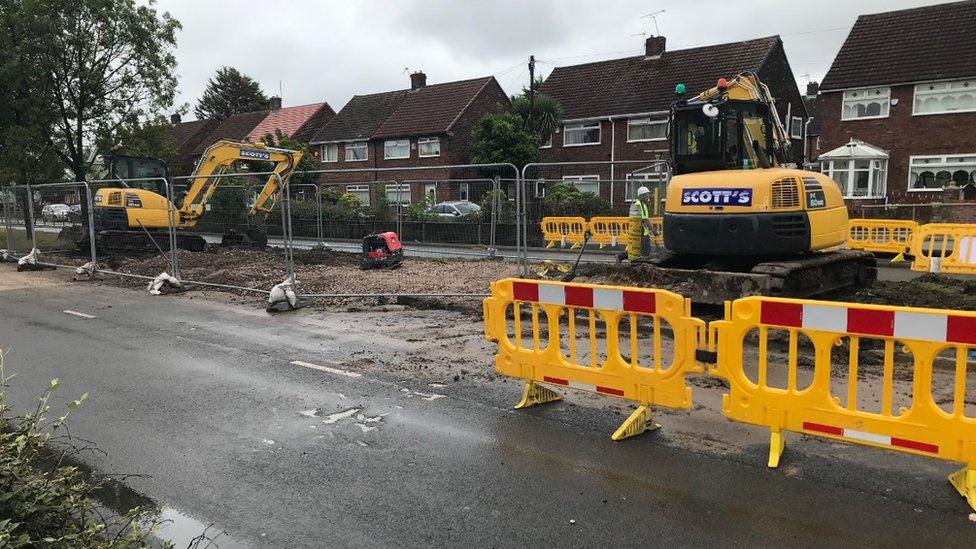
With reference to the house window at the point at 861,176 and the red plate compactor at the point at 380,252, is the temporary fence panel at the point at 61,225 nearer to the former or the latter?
the red plate compactor at the point at 380,252

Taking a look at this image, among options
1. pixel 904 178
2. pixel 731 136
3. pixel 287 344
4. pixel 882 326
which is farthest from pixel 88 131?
pixel 904 178

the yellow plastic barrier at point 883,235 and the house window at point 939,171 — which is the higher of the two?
the house window at point 939,171

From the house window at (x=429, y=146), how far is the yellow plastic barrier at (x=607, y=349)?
107 feet

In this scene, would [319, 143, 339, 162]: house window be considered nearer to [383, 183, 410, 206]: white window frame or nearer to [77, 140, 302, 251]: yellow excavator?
[77, 140, 302, 251]: yellow excavator

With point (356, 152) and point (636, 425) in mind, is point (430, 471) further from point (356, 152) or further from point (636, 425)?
point (356, 152)

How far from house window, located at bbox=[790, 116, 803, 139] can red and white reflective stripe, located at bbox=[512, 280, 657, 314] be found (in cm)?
3285

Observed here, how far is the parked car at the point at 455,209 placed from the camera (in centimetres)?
1467

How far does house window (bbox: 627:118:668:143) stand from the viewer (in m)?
31.2

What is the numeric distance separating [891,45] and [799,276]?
25.3m

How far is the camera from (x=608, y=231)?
1697cm

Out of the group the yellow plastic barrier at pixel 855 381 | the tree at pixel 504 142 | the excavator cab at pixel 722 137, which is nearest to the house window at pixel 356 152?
the tree at pixel 504 142

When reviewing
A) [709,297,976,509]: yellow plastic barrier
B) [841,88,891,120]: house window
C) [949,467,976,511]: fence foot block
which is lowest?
[949,467,976,511]: fence foot block

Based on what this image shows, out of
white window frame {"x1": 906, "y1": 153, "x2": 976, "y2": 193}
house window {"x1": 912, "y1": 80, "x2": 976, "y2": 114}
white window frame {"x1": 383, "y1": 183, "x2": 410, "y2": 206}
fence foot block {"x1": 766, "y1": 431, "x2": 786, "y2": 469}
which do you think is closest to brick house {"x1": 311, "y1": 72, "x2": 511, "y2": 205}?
white window frame {"x1": 383, "y1": 183, "x2": 410, "y2": 206}

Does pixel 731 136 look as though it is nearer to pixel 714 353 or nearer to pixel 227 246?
pixel 714 353
